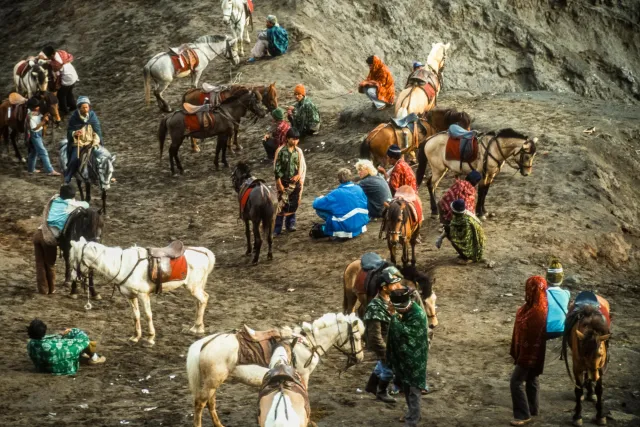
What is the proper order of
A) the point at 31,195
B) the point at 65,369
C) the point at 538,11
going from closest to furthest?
the point at 65,369 < the point at 31,195 < the point at 538,11

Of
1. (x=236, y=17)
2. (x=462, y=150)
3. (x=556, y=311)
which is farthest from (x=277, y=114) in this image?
(x=556, y=311)

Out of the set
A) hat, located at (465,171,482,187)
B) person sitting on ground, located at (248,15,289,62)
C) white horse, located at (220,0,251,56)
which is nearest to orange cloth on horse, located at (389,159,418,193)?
hat, located at (465,171,482,187)

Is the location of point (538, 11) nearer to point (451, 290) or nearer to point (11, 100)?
point (11, 100)

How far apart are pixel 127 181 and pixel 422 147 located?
617 centimetres

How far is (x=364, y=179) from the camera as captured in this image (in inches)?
660

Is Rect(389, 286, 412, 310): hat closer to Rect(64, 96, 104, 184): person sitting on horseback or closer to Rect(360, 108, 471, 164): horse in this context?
Rect(360, 108, 471, 164): horse

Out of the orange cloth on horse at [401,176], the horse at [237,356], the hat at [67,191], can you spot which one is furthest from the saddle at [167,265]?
the orange cloth on horse at [401,176]

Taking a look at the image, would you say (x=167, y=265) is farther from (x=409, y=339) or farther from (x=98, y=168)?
(x=98, y=168)

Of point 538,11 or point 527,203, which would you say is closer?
point 527,203

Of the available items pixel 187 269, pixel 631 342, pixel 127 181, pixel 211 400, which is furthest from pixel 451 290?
pixel 127 181

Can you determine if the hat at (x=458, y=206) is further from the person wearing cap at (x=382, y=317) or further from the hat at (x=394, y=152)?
the person wearing cap at (x=382, y=317)

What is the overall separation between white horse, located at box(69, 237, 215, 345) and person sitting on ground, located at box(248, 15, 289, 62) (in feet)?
38.0

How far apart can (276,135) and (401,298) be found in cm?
1053

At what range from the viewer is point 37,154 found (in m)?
21.2
